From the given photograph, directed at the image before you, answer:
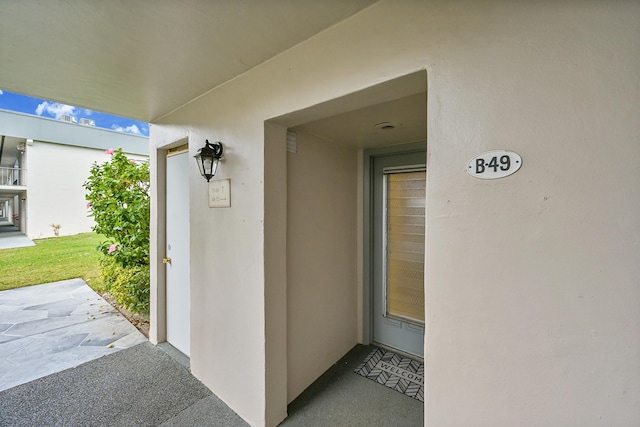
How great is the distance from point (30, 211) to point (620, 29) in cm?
1463

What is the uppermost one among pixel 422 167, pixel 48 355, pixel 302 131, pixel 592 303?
pixel 302 131

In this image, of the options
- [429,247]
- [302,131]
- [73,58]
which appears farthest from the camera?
[302,131]

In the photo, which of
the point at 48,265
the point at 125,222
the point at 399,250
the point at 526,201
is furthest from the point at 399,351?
the point at 48,265

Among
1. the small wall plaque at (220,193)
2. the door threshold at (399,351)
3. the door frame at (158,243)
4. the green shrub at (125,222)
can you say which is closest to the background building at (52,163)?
the green shrub at (125,222)

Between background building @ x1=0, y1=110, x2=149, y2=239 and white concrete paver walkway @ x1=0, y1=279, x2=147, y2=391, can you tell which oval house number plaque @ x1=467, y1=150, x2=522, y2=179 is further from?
background building @ x1=0, y1=110, x2=149, y2=239

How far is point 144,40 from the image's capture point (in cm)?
140

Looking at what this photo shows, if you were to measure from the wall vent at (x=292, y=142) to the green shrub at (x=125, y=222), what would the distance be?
257cm

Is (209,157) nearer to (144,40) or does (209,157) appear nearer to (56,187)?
(144,40)

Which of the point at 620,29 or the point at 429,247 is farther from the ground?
the point at 620,29

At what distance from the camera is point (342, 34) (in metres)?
1.28

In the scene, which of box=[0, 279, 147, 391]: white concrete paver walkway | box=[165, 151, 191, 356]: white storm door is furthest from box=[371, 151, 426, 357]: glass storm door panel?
box=[0, 279, 147, 391]: white concrete paver walkway

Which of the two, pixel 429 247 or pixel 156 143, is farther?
pixel 156 143

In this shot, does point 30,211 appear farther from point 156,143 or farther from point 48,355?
point 156,143

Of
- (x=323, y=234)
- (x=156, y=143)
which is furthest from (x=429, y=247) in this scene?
(x=156, y=143)
